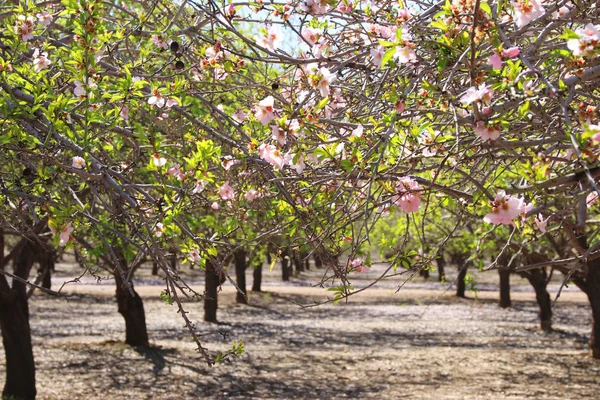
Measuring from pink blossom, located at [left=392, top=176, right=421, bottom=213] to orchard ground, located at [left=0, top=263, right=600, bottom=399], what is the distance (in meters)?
6.41

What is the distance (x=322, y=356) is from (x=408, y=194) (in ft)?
43.8

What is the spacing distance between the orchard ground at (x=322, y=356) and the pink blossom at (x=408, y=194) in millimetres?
6412

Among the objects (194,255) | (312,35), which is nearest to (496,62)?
(312,35)

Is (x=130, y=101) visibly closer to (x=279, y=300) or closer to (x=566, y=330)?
(x=566, y=330)

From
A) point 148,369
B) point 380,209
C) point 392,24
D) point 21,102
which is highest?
point 392,24

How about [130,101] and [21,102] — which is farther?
[130,101]

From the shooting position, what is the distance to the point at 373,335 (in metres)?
20.2

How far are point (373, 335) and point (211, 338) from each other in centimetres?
474

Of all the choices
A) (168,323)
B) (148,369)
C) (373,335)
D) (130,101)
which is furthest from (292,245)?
(168,323)

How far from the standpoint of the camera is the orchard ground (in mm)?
12508

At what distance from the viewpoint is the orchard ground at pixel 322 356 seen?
41.0 ft

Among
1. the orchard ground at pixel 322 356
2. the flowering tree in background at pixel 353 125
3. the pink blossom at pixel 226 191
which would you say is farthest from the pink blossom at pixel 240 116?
the orchard ground at pixel 322 356

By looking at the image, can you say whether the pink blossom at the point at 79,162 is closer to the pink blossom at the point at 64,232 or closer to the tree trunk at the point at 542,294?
the pink blossom at the point at 64,232

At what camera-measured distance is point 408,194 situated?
3.34 m
